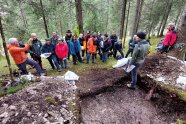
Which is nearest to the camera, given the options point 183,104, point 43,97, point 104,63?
point 43,97

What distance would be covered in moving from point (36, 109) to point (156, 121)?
4.16m

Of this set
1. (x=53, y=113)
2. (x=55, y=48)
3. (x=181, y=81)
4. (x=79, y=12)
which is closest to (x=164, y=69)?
(x=181, y=81)

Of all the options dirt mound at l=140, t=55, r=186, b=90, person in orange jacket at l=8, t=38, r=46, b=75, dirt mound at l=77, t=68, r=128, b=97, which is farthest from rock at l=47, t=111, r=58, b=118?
dirt mound at l=140, t=55, r=186, b=90

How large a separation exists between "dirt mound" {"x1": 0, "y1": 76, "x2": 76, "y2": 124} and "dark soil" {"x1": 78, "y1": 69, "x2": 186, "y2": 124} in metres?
0.83

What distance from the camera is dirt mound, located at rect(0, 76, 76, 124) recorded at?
5.04m

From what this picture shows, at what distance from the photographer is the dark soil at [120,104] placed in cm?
627

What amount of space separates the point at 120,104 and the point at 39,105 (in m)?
3.21

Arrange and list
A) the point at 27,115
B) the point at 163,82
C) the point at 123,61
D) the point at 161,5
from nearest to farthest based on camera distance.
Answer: the point at 27,115 → the point at 163,82 → the point at 123,61 → the point at 161,5

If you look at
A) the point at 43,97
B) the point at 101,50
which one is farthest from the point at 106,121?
the point at 101,50

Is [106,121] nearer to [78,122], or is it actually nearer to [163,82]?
[78,122]

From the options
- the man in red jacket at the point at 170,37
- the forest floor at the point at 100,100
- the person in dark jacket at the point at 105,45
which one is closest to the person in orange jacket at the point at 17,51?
the forest floor at the point at 100,100

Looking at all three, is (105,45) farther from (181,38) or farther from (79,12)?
(181,38)

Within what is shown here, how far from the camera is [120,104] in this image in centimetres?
703

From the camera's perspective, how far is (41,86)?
6.66m
